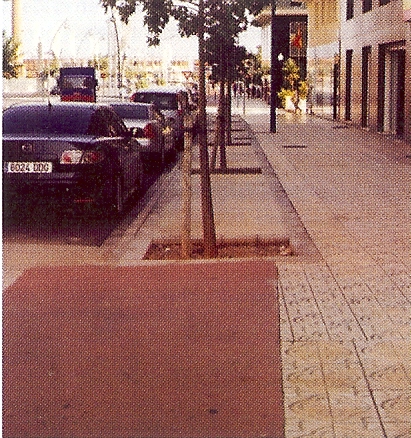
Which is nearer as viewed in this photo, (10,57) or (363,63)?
(363,63)

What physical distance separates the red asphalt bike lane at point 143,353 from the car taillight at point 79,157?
9.11ft

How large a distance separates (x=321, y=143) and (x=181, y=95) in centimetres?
399

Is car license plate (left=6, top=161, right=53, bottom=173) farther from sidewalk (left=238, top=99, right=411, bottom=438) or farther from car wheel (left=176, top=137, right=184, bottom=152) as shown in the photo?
car wheel (left=176, top=137, right=184, bottom=152)

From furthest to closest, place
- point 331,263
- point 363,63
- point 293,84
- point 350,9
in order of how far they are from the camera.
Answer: point 293,84
point 350,9
point 363,63
point 331,263

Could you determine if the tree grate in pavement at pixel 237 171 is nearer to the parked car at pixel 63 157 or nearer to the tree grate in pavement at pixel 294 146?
the parked car at pixel 63 157

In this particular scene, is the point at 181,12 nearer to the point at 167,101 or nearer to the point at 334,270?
the point at 334,270

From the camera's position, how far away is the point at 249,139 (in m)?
30.3

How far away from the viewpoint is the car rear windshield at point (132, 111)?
68.0ft

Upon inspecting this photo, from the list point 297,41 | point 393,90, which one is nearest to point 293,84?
point 297,41

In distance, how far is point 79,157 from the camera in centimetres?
1205

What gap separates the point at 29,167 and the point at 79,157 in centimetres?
57

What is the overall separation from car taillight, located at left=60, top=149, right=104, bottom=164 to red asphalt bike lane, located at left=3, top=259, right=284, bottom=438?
2.78 m

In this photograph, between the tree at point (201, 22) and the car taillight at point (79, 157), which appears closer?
the tree at point (201, 22)

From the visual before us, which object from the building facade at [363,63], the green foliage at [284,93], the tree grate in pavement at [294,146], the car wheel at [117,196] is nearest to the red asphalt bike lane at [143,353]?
the car wheel at [117,196]
